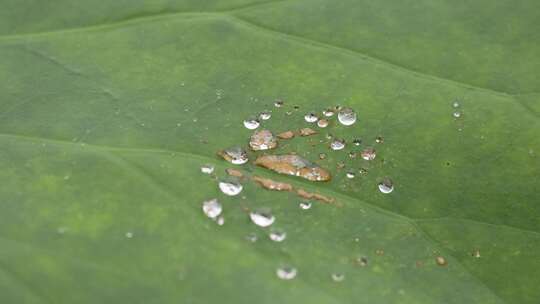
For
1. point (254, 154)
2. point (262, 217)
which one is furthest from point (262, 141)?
point (262, 217)

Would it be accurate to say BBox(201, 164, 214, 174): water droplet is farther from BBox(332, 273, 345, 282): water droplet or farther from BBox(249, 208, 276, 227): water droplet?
BBox(332, 273, 345, 282): water droplet

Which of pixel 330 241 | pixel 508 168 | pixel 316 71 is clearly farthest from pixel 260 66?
pixel 508 168

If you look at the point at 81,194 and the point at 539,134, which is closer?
the point at 81,194

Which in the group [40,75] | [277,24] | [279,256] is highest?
[277,24]

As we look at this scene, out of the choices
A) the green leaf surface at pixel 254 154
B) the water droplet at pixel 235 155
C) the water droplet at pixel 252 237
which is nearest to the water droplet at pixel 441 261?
the green leaf surface at pixel 254 154

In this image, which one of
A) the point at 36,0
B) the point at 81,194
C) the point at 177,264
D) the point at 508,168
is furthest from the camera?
the point at 36,0

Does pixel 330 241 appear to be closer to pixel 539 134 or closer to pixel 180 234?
pixel 180 234

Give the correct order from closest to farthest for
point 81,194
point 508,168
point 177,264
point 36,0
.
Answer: point 177,264 → point 81,194 → point 508,168 → point 36,0

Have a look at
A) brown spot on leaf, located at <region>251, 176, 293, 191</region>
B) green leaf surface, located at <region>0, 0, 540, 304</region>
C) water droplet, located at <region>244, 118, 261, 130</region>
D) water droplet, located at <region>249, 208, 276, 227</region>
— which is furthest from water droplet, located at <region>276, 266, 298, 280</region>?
water droplet, located at <region>244, 118, 261, 130</region>
